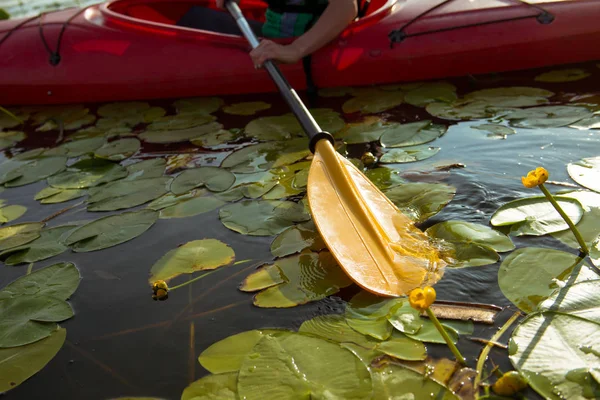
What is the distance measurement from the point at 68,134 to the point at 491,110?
1882 millimetres

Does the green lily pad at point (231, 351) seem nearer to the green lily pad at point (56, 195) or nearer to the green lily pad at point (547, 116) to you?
the green lily pad at point (56, 195)

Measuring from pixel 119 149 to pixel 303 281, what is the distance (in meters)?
1.30

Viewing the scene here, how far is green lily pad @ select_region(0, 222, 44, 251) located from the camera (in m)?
1.65

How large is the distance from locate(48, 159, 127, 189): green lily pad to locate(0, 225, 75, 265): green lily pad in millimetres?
345

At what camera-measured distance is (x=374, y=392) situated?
0.96 m

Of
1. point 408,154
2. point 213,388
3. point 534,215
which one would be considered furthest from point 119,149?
point 534,215

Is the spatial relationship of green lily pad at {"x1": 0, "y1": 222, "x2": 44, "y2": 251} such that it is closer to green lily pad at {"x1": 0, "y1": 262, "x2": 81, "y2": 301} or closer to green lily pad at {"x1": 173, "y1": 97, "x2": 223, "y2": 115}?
green lily pad at {"x1": 0, "y1": 262, "x2": 81, "y2": 301}

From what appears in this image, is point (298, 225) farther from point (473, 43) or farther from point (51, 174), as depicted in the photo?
point (473, 43)

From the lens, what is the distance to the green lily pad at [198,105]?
258 cm

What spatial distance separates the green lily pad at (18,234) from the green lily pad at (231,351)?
85 cm

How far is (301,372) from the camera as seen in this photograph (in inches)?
39.5

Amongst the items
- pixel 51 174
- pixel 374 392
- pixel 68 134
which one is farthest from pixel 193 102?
pixel 374 392

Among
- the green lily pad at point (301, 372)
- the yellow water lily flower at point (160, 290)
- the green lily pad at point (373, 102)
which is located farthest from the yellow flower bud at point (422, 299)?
the green lily pad at point (373, 102)

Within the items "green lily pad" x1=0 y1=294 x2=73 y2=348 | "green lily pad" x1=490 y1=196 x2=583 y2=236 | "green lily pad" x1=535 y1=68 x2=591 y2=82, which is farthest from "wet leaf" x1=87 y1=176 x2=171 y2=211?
"green lily pad" x1=535 y1=68 x2=591 y2=82
